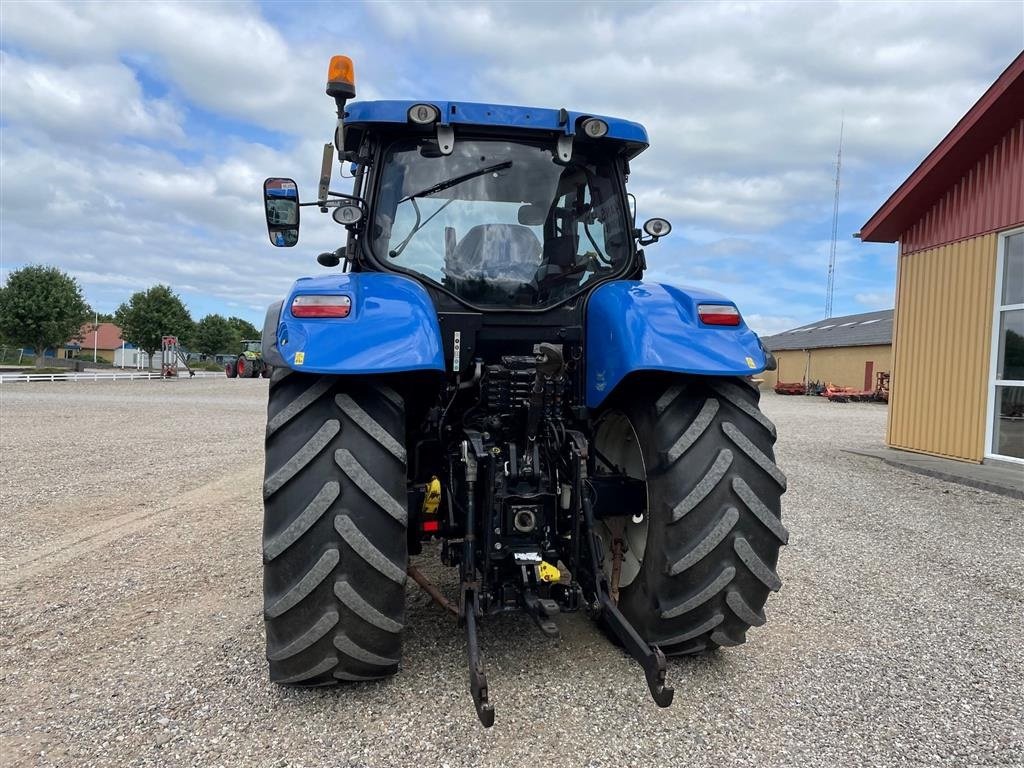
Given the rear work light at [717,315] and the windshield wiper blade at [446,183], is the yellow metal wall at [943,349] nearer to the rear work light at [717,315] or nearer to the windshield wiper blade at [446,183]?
the rear work light at [717,315]

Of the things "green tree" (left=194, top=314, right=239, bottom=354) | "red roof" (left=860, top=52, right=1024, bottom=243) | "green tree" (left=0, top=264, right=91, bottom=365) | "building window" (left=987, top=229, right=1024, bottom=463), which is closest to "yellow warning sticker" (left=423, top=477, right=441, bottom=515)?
"building window" (left=987, top=229, right=1024, bottom=463)

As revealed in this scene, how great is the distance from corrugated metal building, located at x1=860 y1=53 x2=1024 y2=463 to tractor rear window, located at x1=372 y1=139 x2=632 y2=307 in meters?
7.27

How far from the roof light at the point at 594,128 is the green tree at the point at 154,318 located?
49.8 metres

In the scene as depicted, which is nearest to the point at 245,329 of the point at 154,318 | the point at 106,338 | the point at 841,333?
the point at 106,338

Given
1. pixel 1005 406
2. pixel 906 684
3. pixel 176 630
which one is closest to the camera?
pixel 906 684

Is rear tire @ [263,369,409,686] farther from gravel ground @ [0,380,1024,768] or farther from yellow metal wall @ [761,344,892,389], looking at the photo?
yellow metal wall @ [761,344,892,389]

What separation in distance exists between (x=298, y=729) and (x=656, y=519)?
1494mm

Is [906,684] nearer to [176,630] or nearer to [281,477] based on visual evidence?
[281,477]

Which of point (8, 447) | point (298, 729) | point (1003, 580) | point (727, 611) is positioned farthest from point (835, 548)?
point (8, 447)

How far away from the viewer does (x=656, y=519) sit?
2729 millimetres

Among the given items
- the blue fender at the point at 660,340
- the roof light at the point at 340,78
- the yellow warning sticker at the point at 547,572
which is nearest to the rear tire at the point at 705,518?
the blue fender at the point at 660,340

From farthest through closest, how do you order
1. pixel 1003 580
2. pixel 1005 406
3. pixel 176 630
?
pixel 1005 406 < pixel 1003 580 < pixel 176 630

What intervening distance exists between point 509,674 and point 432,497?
77 centimetres

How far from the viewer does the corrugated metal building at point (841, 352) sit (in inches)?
1168
